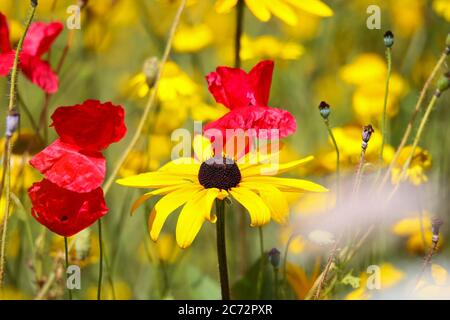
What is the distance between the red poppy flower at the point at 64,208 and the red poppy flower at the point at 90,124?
1.1 inches

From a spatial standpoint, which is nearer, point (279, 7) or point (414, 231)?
point (279, 7)

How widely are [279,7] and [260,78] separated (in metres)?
0.11

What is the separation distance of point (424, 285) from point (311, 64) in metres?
0.51

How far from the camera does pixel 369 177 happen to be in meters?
0.69

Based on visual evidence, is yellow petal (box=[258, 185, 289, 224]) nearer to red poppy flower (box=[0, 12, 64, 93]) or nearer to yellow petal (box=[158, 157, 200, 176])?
yellow petal (box=[158, 157, 200, 176])

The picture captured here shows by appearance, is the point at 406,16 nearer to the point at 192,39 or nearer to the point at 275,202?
the point at 192,39

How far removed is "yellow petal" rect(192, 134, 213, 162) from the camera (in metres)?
0.60

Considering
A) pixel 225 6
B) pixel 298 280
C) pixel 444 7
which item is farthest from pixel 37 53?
pixel 444 7

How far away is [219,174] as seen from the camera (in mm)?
537

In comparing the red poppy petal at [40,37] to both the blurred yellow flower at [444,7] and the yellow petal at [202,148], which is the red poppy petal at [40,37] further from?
the blurred yellow flower at [444,7]

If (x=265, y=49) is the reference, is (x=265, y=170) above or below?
Result: below

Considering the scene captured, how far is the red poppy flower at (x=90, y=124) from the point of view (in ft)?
1.72
